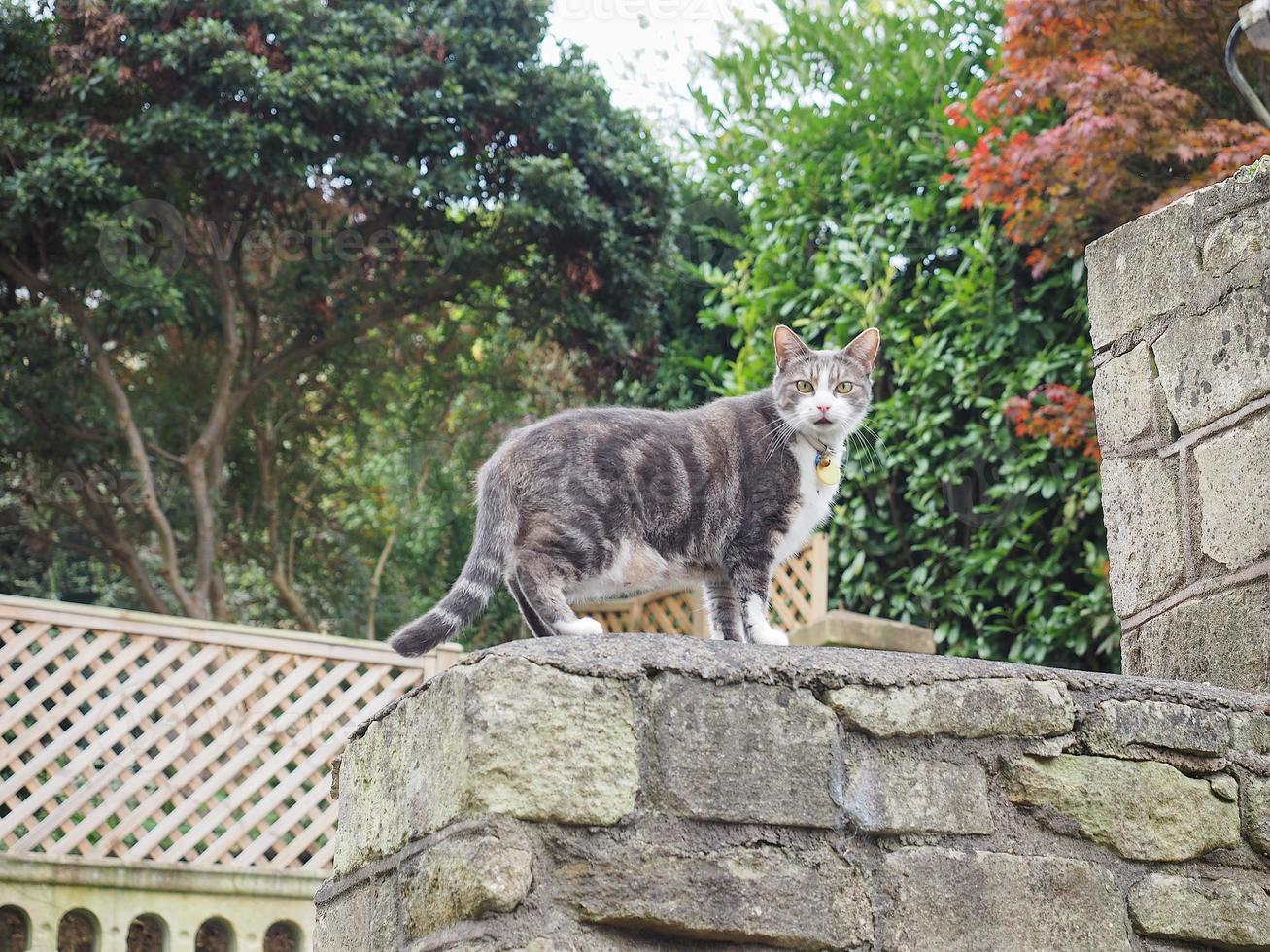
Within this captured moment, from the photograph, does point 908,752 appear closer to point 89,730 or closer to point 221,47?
point 89,730

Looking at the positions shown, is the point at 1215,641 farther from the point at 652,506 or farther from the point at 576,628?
the point at 576,628

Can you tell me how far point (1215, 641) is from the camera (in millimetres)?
2691

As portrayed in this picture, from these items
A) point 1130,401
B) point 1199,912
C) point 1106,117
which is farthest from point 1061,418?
point 1199,912

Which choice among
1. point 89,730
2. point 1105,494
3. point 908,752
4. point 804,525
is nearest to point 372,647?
point 89,730

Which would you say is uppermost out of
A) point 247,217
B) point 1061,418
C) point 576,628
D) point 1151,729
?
point 247,217

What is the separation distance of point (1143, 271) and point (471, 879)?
6.46ft

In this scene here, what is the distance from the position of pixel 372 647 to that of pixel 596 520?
4.31 metres

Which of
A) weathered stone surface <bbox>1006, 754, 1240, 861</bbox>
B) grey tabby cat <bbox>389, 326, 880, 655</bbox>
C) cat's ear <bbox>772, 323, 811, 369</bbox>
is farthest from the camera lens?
cat's ear <bbox>772, 323, 811, 369</bbox>

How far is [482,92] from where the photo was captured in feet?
27.5

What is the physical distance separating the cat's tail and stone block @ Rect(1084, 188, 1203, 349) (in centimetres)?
138

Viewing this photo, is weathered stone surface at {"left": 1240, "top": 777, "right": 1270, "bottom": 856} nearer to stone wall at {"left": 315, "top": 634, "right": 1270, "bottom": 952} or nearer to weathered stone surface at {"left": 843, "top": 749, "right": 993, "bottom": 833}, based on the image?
stone wall at {"left": 315, "top": 634, "right": 1270, "bottom": 952}

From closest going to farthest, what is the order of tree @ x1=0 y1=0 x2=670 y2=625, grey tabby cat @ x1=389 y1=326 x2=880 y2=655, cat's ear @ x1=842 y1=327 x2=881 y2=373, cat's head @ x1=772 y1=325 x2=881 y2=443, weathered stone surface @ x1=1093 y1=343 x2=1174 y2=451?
1. grey tabby cat @ x1=389 y1=326 x2=880 y2=655
2. weathered stone surface @ x1=1093 y1=343 x2=1174 y2=451
3. cat's head @ x1=772 y1=325 x2=881 y2=443
4. cat's ear @ x1=842 y1=327 x2=881 y2=373
5. tree @ x1=0 y1=0 x2=670 y2=625

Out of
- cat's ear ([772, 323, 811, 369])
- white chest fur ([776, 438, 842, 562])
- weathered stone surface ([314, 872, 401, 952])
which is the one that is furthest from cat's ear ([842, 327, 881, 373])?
weathered stone surface ([314, 872, 401, 952])

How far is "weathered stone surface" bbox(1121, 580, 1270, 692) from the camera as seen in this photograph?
8.50ft
